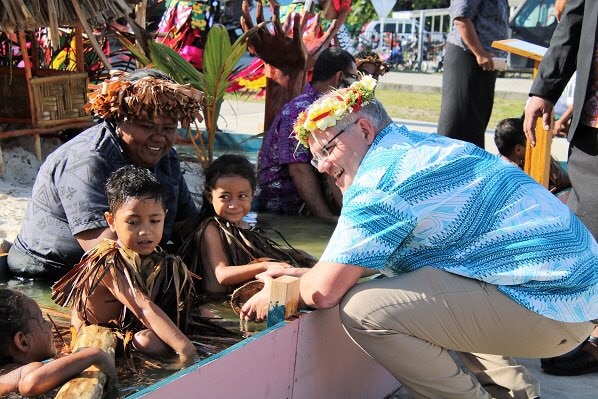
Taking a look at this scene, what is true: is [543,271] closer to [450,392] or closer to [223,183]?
[450,392]

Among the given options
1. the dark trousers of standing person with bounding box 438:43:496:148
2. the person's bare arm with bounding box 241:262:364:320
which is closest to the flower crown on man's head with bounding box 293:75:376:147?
the person's bare arm with bounding box 241:262:364:320

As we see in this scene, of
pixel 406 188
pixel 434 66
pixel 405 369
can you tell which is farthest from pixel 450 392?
pixel 434 66

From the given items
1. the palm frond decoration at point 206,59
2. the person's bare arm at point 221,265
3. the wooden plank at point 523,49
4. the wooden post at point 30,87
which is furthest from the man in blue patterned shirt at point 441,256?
the wooden post at point 30,87

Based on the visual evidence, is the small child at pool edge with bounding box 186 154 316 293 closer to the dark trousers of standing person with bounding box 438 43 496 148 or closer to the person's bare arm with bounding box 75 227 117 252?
the person's bare arm with bounding box 75 227 117 252

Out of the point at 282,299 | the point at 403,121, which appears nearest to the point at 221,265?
the point at 282,299

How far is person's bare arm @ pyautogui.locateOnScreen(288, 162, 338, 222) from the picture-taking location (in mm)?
6602

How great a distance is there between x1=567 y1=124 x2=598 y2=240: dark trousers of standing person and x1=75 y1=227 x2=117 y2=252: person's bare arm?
2.18m

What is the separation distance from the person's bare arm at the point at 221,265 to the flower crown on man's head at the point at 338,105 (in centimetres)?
117

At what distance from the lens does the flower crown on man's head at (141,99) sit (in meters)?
4.34

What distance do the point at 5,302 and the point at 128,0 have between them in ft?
16.4

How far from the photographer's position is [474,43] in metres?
6.40

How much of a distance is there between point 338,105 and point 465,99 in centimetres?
345

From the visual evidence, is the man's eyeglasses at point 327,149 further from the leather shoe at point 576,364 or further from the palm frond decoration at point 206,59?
the palm frond decoration at point 206,59

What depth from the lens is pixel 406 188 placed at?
322 centimetres
